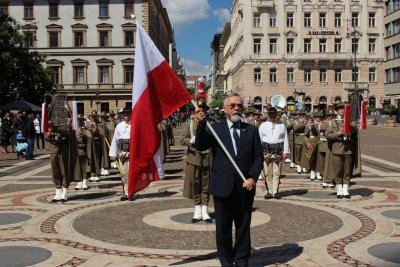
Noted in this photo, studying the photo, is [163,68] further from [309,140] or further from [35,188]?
[309,140]

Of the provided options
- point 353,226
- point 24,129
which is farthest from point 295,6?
point 353,226

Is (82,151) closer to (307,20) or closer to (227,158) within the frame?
(227,158)

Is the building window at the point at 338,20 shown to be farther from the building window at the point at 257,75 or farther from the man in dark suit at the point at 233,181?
the man in dark suit at the point at 233,181

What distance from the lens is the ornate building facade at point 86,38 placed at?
60.5 meters

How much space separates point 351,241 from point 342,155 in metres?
4.03

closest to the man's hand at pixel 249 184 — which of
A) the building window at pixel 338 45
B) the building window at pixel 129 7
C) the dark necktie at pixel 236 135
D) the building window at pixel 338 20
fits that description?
the dark necktie at pixel 236 135

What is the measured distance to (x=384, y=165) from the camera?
59.5ft

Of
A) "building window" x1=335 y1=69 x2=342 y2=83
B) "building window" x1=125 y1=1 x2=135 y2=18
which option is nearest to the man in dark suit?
"building window" x1=125 y1=1 x2=135 y2=18

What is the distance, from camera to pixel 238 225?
6172 mm

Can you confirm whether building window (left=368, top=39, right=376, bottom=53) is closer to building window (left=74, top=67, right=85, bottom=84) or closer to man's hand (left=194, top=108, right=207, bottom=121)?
building window (left=74, top=67, right=85, bottom=84)

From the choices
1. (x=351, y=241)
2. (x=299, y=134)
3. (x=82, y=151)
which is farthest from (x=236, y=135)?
(x=299, y=134)

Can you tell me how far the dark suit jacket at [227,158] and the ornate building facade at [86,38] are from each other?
55010 mm

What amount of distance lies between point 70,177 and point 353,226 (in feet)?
19.6

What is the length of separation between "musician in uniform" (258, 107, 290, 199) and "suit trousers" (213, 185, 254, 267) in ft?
18.0
